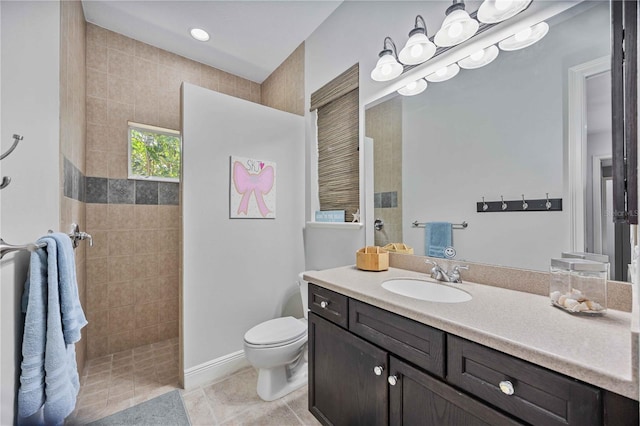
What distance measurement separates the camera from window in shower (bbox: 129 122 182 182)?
94.5 inches

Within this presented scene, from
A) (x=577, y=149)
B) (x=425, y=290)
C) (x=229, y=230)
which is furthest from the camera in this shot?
(x=229, y=230)

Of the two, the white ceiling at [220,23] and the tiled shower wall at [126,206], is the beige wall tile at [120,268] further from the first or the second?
the white ceiling at [220,23]

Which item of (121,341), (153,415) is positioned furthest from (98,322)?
(153,415)

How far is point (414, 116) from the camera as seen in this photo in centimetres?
158

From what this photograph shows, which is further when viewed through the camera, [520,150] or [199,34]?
[199,34]

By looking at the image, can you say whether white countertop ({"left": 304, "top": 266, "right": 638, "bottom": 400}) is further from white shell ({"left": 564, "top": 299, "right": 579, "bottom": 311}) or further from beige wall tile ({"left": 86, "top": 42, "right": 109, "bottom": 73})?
beige wall tile ({"left": 86, "top": 42, "right": 109, "bottom": 73})

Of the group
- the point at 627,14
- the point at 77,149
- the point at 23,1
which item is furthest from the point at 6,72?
the point at 627,14

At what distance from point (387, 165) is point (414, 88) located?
479 millimetres

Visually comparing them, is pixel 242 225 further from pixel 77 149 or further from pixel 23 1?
pixel 23 1

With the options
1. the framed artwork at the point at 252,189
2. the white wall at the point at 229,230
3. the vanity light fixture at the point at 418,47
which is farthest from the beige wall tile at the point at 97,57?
the vanity light fixture at the point at 418,47

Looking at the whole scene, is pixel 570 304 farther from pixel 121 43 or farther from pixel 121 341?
pixel 121 43

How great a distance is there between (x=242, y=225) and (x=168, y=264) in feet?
3.43

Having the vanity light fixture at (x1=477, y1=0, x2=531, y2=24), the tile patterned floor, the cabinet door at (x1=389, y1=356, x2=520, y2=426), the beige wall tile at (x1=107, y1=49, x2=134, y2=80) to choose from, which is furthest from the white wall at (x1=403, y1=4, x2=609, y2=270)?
the beige wall tile at (x1=107, y1=49, x2=134, y2=80)

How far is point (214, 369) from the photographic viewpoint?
1.96 metres
